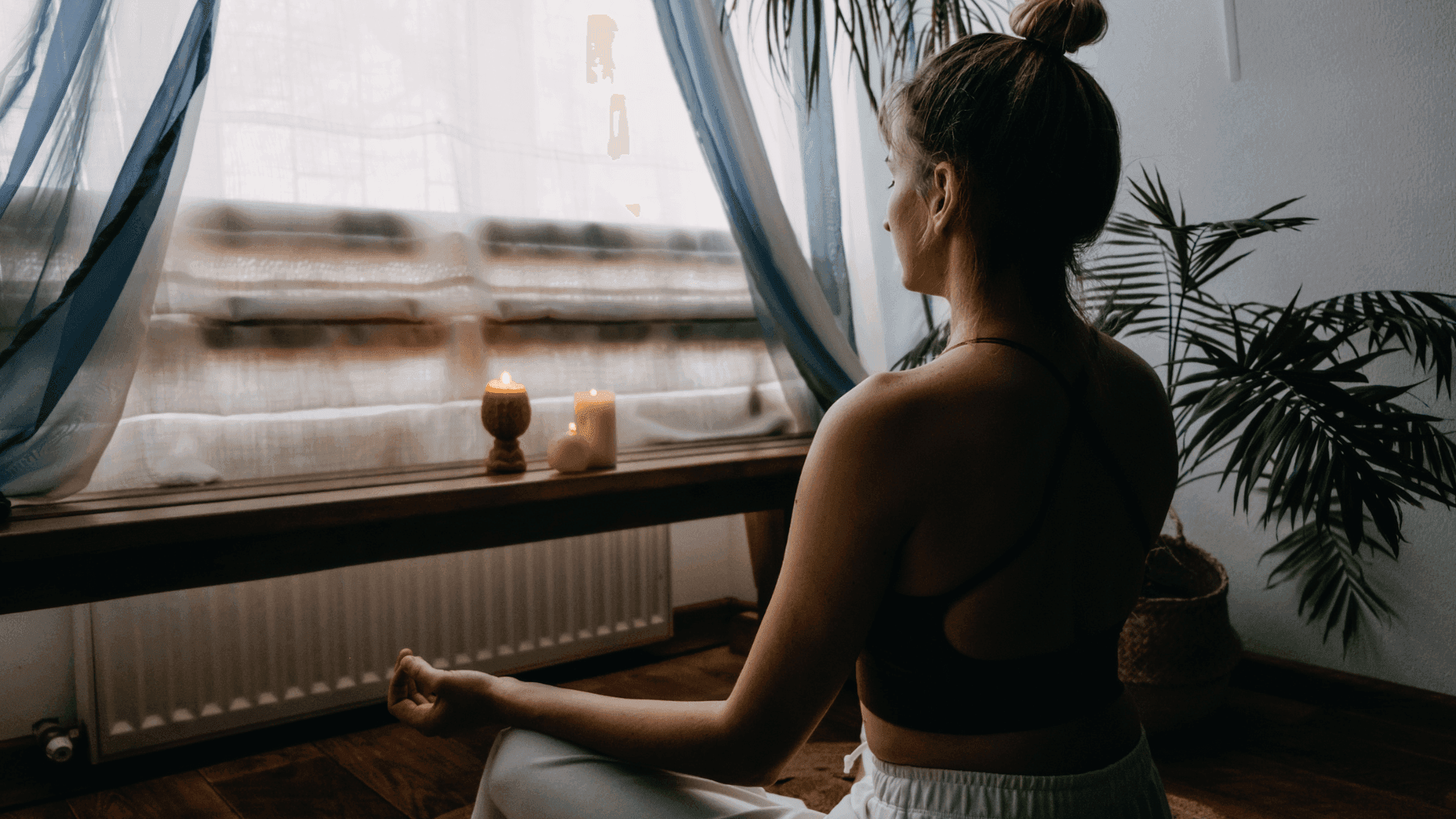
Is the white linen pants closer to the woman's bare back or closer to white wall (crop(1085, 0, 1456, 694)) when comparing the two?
the woman's bare back

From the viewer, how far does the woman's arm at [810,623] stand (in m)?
0.60

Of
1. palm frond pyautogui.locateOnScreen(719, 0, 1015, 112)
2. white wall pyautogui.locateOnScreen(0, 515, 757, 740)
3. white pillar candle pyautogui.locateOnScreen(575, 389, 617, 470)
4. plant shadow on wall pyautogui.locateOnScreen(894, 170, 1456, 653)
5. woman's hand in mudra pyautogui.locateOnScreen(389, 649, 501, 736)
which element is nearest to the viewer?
woman's hand in mudra pyautogui.locateOnScreen(389, 649, 501, 736)

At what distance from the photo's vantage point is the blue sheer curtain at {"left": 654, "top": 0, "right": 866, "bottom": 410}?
71.9 inches

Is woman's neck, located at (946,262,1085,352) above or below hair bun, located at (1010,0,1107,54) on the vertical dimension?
below

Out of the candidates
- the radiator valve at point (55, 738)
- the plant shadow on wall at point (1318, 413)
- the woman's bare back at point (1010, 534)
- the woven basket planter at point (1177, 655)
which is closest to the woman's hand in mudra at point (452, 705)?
the woman's bare back at point (1010, 534)

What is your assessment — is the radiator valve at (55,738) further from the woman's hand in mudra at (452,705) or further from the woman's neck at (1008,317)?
the woman's neck at (1008,317)

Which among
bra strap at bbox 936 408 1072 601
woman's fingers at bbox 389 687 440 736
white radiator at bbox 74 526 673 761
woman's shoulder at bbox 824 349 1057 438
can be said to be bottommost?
white radiator at bbox 74 526 673 761

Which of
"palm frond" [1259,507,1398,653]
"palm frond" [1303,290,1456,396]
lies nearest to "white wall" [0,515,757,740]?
"palm frond" [1303,290,1456,396]

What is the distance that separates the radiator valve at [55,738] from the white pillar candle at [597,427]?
3.14 feet

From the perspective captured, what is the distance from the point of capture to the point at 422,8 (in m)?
1.67

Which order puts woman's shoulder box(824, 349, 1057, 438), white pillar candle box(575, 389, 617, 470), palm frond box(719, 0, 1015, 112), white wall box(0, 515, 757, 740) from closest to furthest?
woman's shoulder box(824, 349, 1057, 438) < white wall box(0, 515, 757, 740) < white pillar candle box(575, 389, 617, 470) < palm frond box(719, 0, 1015, 112)

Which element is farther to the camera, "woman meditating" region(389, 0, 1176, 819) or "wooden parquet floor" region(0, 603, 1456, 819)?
"wooden parquet floor" region(0, 603, 1456, 819)

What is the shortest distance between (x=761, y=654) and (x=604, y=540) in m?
1.44

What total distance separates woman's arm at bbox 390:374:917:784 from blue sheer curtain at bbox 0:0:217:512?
1.01 metres
